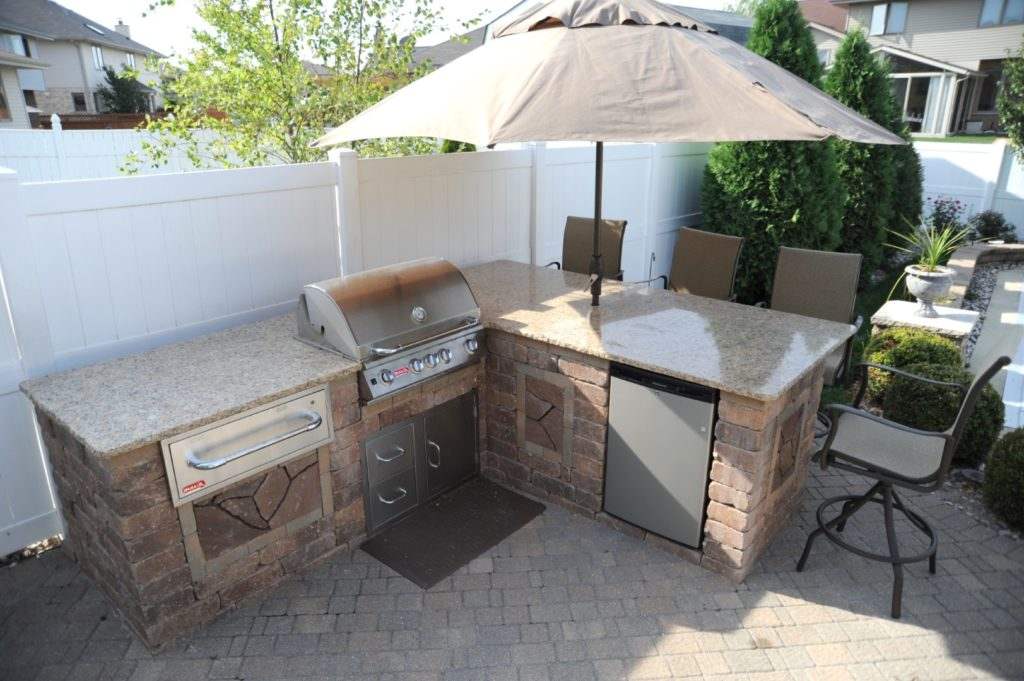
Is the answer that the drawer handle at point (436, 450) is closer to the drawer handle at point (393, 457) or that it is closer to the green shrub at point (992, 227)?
the drawer handle at point (393, 457)

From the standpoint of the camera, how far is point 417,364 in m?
3.31

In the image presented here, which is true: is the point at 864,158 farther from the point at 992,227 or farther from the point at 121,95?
the point at 121,95

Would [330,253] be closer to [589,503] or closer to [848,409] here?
[589,503]

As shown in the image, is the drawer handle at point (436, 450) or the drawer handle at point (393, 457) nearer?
the drawer handle at point (393, 457)

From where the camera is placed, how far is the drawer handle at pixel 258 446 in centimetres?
257

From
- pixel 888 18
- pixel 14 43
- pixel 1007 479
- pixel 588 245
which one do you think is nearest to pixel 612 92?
pixel 588 245

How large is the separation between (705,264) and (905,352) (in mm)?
1493

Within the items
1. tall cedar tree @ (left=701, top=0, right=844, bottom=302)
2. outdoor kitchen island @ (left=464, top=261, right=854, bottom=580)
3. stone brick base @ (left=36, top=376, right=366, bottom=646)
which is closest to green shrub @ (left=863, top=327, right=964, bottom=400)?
outdoor kitchen island @ (left=464, top=261, right=854, bottom=580)

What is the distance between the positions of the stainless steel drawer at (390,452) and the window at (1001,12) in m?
25.6

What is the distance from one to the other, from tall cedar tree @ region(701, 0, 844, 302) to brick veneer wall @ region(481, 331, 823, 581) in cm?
364

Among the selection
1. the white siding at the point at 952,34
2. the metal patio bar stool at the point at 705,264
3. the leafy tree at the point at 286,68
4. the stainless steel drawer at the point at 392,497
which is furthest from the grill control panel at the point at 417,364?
the white siding at the point at 952,34

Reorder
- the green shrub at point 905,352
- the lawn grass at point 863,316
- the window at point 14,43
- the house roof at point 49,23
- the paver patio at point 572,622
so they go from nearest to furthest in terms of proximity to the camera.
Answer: the paver patio at point 572,622 < the green shrub at point 905,352 < the lawn grass at point 863,316 < the window at point 14,43 < the house roof at point 49,23

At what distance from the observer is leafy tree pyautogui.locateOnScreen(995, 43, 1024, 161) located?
8938 mm

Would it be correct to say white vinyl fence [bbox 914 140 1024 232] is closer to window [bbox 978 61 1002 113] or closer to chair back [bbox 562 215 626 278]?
chair back [bbox 562 215 626 278]
